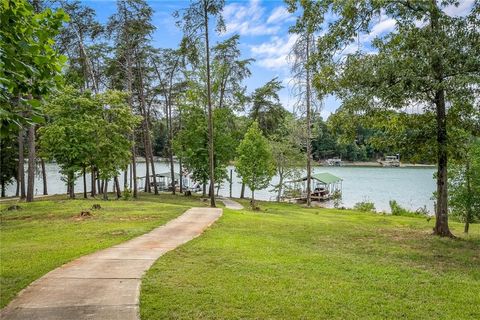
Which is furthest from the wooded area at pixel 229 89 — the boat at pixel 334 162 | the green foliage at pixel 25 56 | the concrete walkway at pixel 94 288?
the boat at pixel 334 162

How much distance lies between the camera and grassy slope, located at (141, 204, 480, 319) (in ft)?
16.4

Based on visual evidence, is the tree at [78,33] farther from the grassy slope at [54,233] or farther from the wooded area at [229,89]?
the grassy slope at [54,233]

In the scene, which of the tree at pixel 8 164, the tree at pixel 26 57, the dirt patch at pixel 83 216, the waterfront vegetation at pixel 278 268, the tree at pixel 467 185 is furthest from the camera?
the tree at pixel 8 164

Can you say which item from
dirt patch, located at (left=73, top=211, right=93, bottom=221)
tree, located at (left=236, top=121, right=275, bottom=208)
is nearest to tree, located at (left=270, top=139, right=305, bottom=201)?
tree, located at (left=236, top=121, right=275, bottom=208)

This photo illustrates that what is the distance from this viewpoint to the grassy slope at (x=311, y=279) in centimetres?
499

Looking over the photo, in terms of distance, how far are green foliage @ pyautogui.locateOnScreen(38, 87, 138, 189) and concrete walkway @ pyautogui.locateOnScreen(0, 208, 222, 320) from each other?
13.5 m

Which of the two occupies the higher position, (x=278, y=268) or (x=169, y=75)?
(x=169, y=75)

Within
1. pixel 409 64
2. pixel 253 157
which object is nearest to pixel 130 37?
pixel 253 157

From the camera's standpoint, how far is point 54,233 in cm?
1094

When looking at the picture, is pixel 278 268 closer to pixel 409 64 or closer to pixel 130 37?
pixel 409 64

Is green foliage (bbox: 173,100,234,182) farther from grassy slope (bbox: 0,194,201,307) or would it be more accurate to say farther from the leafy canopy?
grassy slope (bbox: 0,194,201,307)

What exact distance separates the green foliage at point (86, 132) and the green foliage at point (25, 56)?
57.5 feet

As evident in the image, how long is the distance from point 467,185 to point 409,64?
5872 mm

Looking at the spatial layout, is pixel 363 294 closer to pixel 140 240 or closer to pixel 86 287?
pixel 86 287
